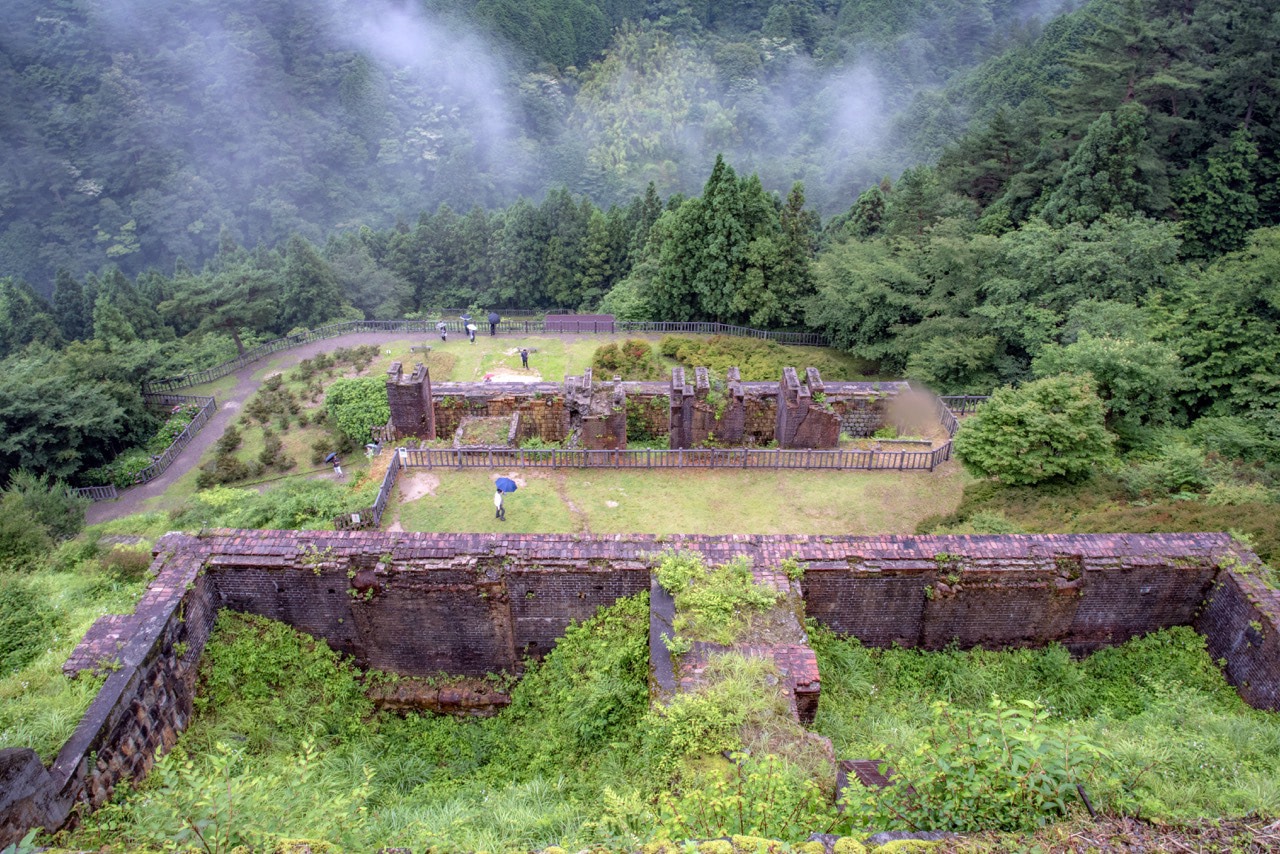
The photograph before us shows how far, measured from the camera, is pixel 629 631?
12.0 metres

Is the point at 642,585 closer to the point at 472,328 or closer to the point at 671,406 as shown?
the point at 671,406

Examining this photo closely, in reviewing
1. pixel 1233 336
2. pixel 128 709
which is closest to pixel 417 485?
pixel 128 709

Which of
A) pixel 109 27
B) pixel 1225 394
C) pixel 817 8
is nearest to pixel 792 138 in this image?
pixel 817 8

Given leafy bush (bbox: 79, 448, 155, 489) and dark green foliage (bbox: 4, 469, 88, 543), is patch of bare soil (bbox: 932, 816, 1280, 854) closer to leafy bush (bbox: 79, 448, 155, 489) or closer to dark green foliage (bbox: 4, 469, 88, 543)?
dark green foliage (bbox: 4, 469, 88, 543)

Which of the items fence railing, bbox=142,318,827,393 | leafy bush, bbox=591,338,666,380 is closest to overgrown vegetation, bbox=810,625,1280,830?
leafy bush, bbox=591,338,666,380

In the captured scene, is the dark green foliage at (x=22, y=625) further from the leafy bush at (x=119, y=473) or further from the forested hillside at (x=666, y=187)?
the forested hillside at (x=666, y=187)

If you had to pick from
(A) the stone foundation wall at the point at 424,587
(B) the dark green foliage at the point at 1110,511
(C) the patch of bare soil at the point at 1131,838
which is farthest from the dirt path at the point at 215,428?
(C) the patch of bare soil at the point at 1131,838

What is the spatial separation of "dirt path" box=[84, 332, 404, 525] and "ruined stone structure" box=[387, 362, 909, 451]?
11.7 m

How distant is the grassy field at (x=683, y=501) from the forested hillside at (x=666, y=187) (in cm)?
593

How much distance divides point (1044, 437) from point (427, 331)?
98.4 ft

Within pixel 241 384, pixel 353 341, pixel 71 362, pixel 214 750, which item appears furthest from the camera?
pixel 353 341

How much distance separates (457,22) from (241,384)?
315 feet

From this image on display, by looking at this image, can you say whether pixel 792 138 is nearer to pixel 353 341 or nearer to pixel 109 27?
pixel 353 341

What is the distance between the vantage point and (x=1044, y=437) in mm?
17219
